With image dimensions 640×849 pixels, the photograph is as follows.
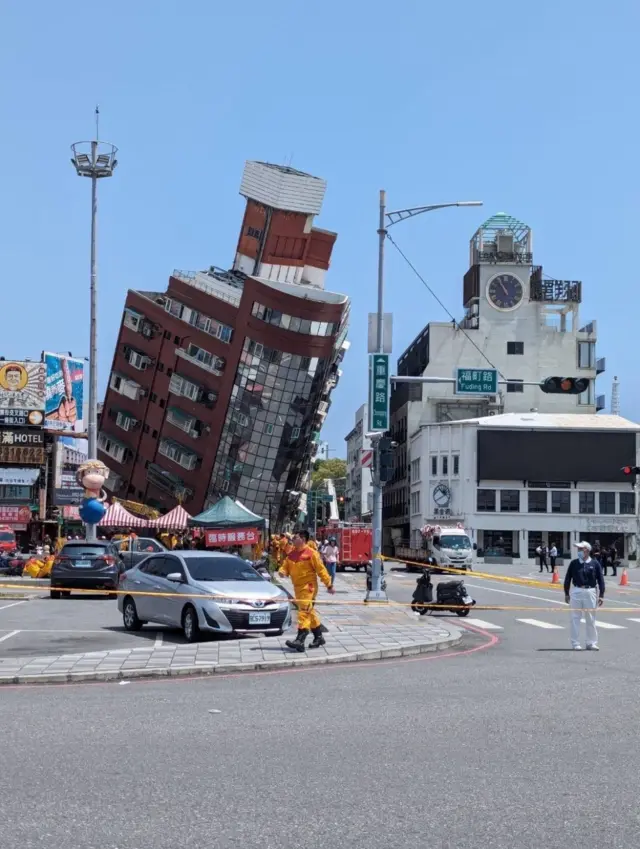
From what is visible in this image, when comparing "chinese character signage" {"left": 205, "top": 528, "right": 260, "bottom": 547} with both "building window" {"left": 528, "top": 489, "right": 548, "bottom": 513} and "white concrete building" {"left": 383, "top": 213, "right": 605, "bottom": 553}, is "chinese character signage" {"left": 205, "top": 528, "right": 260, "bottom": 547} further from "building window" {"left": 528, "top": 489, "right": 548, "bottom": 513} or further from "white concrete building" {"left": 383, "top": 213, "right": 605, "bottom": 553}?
"white concrete building" {"left": 383, "top": 213, "right": 605, "bottom": 553}

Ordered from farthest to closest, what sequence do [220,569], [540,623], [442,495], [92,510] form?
1. [442,495]
2. [92,510]
3. [540,623]
4. [220,569]

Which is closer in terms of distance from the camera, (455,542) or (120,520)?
(120,520)

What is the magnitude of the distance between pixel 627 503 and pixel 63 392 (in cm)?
4957

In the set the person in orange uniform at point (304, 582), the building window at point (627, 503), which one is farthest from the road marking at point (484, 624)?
the building window at point (627, 503)

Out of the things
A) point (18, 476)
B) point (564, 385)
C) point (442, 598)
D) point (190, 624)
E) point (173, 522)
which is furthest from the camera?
point (18, 476)

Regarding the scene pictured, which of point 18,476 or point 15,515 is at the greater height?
point 18,476

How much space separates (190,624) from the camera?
1809cm

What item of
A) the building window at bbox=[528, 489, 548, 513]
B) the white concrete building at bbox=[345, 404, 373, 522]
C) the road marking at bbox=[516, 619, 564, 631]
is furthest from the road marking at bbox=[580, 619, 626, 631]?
the white concrete building at bbox=[345, 404, 373, 522]

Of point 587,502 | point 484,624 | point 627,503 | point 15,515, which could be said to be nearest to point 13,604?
point 484,624

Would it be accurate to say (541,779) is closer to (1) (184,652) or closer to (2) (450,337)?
(1) (184,652)

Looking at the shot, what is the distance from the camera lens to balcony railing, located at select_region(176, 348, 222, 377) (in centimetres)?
8706

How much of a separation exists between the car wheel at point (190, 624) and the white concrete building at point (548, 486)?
251ft

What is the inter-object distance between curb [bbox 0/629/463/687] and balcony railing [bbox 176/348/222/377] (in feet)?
233

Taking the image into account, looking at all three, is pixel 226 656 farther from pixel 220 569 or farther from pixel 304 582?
pixel 220 569
